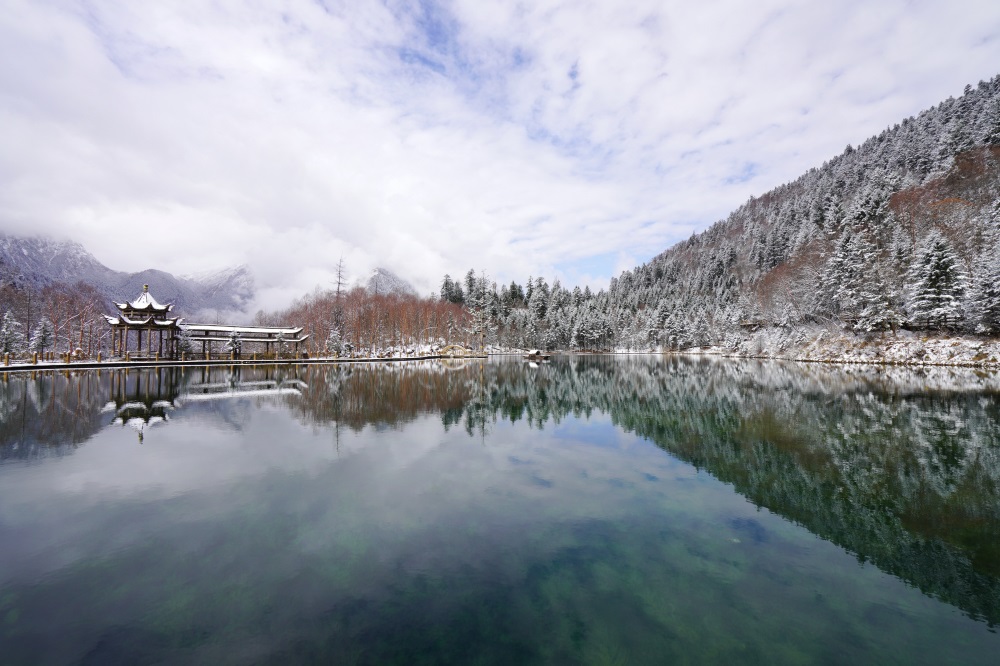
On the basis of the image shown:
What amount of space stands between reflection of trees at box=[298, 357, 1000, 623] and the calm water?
8 cm

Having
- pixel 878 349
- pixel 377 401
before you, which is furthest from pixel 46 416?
pixel 878 349

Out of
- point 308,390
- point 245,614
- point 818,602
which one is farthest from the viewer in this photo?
point 308,390

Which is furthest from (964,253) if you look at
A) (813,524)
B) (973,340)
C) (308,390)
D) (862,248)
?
(308,390)

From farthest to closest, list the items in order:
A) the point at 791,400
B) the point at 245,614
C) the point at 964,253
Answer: the point at 964,253
the point at 791,400
the point at 245,614

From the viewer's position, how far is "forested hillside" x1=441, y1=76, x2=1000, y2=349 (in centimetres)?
4741

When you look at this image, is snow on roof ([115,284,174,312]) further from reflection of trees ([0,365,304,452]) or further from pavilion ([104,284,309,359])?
reflection of trees ([0,365,304,452])

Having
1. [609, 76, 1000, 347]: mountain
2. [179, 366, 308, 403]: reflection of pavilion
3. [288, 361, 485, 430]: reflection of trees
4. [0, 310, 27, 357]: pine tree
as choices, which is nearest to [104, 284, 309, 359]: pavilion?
[0, 310, 27, 357]: pine tree

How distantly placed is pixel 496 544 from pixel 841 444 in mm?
13147

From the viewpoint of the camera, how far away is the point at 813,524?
8.16 metres

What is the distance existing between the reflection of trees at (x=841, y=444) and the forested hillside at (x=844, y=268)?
77.4ft

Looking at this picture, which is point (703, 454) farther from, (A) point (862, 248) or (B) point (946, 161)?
(B) point (946, 161)

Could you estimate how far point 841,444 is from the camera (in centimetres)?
1376

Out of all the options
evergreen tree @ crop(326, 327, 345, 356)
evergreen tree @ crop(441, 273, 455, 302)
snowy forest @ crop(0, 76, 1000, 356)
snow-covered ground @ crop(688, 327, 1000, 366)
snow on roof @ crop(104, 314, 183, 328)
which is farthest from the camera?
evergreen tree @ crop(441, 273, 455, 302)

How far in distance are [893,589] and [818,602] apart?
1.37 metres
